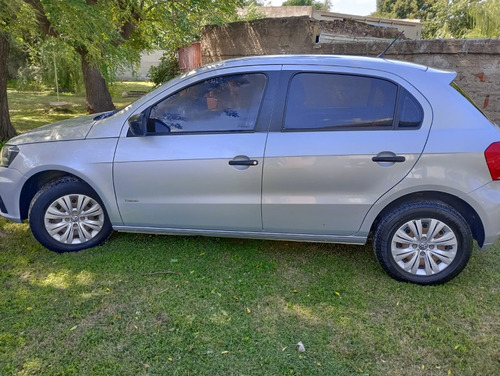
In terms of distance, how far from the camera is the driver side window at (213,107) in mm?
3148

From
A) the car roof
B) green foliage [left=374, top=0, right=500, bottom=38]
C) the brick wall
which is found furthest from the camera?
green foliage [left=374, top=0, right=500, bottom=38]

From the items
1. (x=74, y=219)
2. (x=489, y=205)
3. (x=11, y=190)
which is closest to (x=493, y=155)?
(x=489, y=205)

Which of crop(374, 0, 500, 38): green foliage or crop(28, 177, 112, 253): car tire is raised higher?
crop(374, 0, 500, 38): green foliage

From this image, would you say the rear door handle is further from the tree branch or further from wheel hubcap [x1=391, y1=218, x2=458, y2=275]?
the tree branch

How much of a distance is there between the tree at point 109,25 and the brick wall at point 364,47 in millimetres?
764

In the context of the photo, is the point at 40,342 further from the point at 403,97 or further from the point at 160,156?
the point at 403,97

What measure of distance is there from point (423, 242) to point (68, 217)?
3.16 metres

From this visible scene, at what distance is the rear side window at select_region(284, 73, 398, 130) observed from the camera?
2961 mm

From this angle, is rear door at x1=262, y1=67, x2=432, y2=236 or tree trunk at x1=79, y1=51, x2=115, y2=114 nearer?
rear door at x1=262, y1=67, x2=432, y2=236

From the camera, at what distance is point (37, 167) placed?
3.38m

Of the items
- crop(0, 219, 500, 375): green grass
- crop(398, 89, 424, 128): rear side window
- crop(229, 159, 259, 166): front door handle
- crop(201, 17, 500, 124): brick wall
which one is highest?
crop(201, 17, 500, 124): brick wall

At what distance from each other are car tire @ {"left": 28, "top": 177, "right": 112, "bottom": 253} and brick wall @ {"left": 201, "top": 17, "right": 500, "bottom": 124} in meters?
5.15

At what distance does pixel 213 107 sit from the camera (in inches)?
127

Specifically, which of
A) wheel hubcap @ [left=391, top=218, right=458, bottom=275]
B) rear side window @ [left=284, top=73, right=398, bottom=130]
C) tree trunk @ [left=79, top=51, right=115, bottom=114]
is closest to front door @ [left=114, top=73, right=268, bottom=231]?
rear side window @ [left=284, top=73, right=398, bottom=130]
